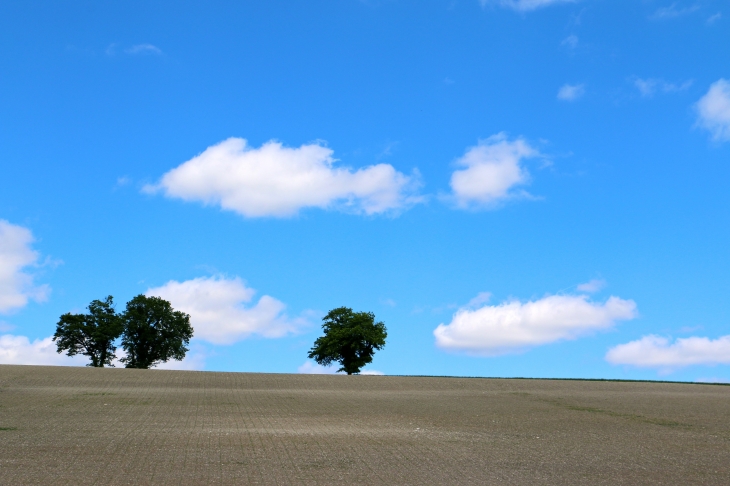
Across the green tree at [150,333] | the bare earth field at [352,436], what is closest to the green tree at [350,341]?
the green tree at [150,333]

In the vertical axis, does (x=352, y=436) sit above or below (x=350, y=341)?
below

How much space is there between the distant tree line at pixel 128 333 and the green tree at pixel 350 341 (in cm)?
1804

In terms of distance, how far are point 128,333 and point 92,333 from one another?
4.16 metres

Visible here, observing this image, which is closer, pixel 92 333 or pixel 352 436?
pixel 352 436

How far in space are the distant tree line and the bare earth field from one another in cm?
3402

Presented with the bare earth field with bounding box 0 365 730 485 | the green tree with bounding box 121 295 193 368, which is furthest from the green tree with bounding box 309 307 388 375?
the bare earth field with bounding box 0 365 730 485

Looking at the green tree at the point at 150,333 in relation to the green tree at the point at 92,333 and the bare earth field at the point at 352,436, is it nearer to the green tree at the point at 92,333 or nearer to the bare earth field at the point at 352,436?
the green tree at the point at 92,333

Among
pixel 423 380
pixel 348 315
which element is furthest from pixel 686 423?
pixel 348 315

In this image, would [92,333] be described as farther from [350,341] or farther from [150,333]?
[350,341]

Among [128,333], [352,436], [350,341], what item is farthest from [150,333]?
[352,436]

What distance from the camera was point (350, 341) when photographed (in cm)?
8331

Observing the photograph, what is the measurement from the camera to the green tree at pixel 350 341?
272ft

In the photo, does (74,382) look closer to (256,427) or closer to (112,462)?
(256,427)

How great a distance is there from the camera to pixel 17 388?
151ft
